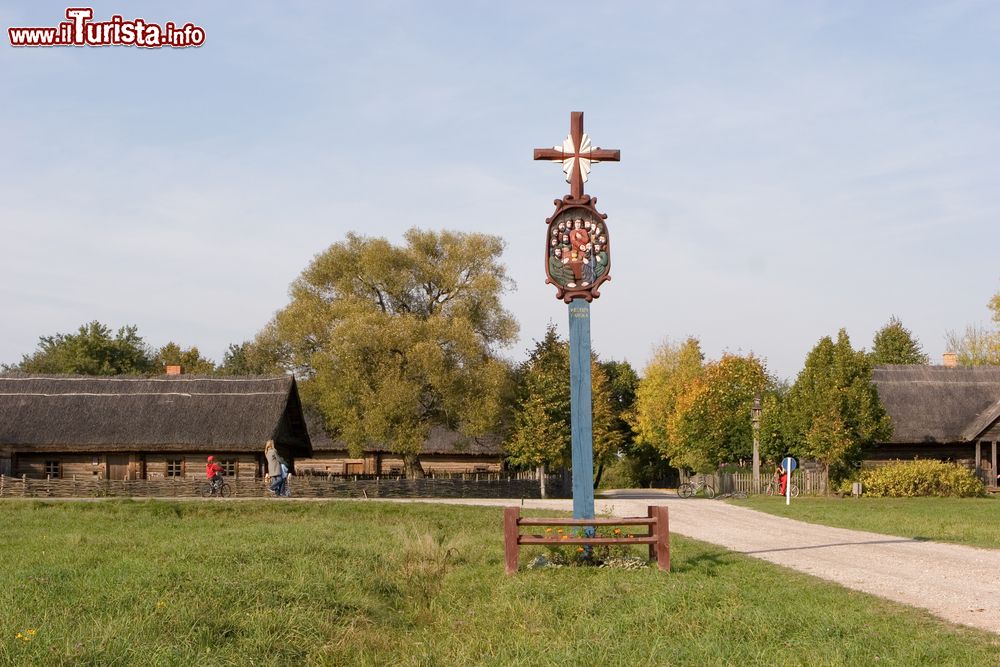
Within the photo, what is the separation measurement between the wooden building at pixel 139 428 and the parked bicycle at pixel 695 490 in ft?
54.6

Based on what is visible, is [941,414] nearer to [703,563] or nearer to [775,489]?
[775,489]

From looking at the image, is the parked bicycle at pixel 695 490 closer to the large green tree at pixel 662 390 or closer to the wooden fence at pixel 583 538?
the large green tree at pixel 662 390

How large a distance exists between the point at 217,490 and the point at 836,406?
22753 mm

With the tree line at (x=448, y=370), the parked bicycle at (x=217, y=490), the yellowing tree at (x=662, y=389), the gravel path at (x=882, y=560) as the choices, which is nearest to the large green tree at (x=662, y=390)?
the yellowing tree at (x=662, y=389)

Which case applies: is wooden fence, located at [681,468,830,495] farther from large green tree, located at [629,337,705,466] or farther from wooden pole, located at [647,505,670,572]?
wooden pole, located at [647,505,670,572]

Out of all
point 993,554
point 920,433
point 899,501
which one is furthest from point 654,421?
point 993,554

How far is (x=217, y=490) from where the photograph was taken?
1436 inches

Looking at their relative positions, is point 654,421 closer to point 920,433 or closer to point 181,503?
point 920,433

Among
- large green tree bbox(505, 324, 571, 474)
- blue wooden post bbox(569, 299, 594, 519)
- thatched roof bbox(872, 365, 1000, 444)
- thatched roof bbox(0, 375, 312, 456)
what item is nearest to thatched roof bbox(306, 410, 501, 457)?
large green tree bbox(505, 324, 571, 474)

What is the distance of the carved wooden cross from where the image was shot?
15.4 m

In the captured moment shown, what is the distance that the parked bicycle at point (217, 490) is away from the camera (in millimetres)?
Answer: 36406

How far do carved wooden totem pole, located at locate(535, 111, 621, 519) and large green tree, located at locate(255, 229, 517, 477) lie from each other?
991 inches

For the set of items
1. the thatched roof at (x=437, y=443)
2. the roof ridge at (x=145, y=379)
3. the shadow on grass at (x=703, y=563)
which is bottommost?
the shadow on grass at (x=703, y=563)

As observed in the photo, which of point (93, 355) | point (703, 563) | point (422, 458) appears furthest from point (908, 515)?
point (93, 355)
